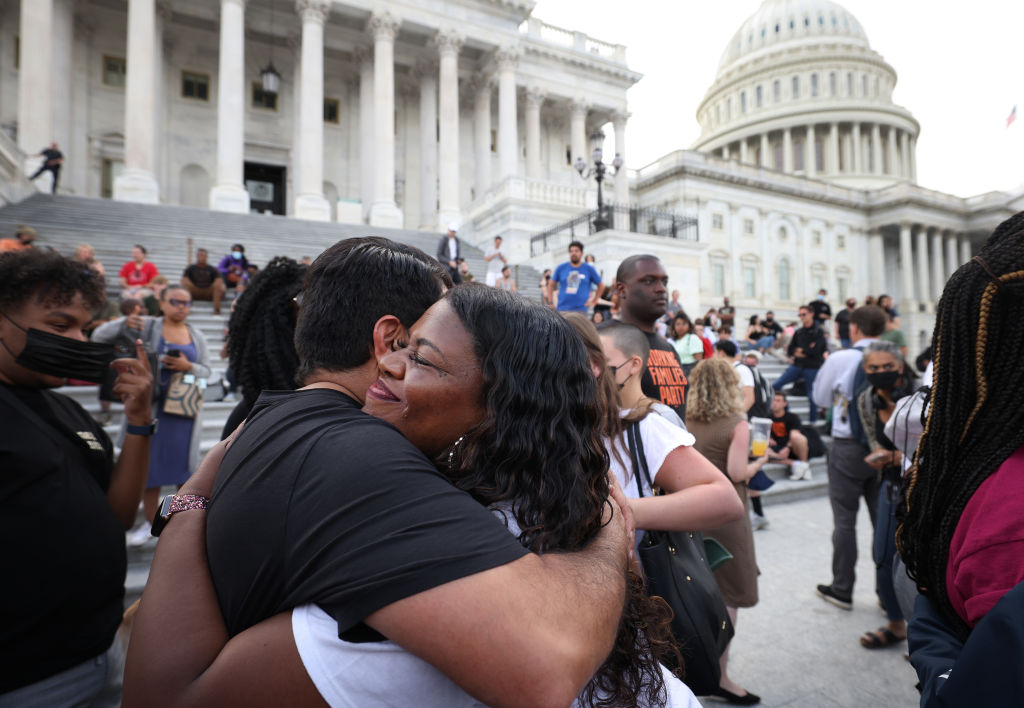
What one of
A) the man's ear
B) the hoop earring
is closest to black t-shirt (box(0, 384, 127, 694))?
the man's ear

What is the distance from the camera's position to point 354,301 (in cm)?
143

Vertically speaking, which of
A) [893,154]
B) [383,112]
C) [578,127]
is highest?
[893,154]

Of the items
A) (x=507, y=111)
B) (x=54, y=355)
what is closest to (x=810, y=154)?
(x=507, y=111)

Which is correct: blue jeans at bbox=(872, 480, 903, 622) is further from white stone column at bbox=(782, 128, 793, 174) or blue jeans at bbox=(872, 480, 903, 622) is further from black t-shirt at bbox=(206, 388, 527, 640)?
white stone column at bbox=(782, 128, 793, 174)

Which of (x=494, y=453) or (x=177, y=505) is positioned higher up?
(x=494, y=453)

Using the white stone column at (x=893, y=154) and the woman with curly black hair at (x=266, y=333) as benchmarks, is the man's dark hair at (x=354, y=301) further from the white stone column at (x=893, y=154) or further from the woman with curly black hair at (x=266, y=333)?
the white stone column at (x=893, y=154)

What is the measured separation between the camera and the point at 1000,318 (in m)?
1.42

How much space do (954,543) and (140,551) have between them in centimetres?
525

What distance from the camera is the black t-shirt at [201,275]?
1103 cm

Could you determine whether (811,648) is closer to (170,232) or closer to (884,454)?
(884,454)

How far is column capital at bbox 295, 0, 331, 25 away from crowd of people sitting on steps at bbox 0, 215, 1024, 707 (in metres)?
26.8

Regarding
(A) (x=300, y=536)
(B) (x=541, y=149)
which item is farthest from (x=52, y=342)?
(B) (x=541, y=149)

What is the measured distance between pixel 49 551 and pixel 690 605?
2008 mm

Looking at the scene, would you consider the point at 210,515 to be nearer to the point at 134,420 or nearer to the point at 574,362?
the point at 574,362
